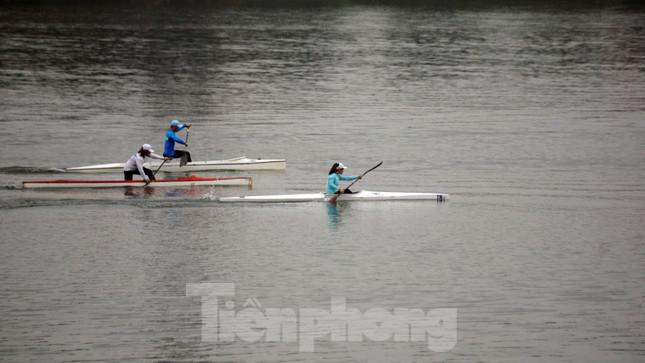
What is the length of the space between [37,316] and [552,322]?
13761 mm

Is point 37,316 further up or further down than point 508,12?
further down

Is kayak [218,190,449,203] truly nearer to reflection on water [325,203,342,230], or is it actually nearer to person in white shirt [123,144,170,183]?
reflection on water [325,203,342,230]

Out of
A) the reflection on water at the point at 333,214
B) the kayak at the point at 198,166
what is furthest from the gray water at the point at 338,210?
the kayak at the point at 198,166

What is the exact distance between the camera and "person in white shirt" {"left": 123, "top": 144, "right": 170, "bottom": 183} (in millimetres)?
41094

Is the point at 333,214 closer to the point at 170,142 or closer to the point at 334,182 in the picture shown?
the point at 334,182

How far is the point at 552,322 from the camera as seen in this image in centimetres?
2877

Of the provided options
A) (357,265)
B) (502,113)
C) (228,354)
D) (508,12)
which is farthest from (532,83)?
(508,12)

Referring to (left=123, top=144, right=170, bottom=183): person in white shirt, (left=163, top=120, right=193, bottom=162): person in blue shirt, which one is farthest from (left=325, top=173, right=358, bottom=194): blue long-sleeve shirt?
(left=163, top=120, right=193, bottom=162): person in blue shirt

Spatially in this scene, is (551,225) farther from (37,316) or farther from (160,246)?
(37,316)

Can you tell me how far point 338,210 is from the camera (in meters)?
39.2

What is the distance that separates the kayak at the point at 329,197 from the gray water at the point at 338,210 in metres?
0.32

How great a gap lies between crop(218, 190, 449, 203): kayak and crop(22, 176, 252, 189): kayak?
2.18 m

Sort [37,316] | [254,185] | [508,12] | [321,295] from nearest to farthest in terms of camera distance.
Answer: [37,316]
[321,295]
[254,185]
[508,12]

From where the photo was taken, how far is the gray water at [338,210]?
28.3 m
